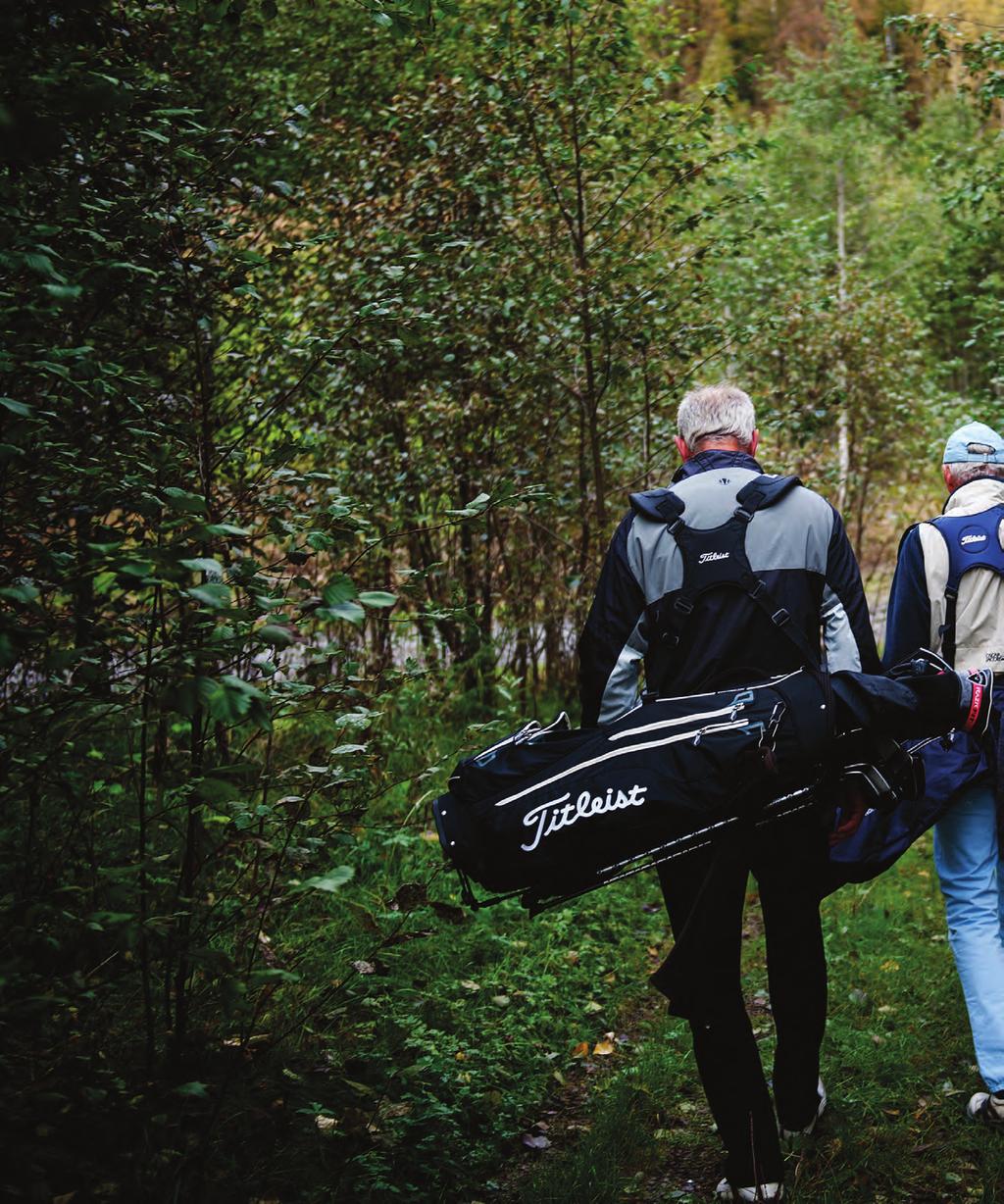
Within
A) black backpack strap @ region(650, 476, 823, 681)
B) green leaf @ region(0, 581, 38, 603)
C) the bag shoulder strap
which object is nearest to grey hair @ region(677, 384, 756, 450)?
black backpack strap @ region(650, 476, 823, 681)

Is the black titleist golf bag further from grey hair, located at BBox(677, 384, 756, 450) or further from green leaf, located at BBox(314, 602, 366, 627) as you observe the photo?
green leaf, located at BBox(314, 602, 366, 627)

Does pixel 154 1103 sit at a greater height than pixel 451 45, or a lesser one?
lesser

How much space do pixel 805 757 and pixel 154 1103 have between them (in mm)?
2049

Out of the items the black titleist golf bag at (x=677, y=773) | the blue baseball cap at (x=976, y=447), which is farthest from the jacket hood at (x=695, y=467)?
the blue baseball cap at (x=976, y=447)

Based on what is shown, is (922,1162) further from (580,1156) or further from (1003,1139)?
(580,1156)

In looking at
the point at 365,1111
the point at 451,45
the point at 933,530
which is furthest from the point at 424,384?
the point at 365,1111

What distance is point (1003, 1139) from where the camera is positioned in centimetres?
373

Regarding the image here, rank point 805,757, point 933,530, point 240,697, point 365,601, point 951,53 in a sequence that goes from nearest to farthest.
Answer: point 240,697
point 365,601
point 805,757
point 933,530
point 951,53

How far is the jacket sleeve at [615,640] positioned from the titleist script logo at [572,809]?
1.67ft

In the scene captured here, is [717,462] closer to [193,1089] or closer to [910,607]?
[910,607]

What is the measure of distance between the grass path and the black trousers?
349mm

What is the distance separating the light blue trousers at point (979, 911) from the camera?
151 inches

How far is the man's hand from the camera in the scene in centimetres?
313

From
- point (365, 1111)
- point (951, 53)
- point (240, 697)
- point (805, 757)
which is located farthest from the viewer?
point (951, 53)
